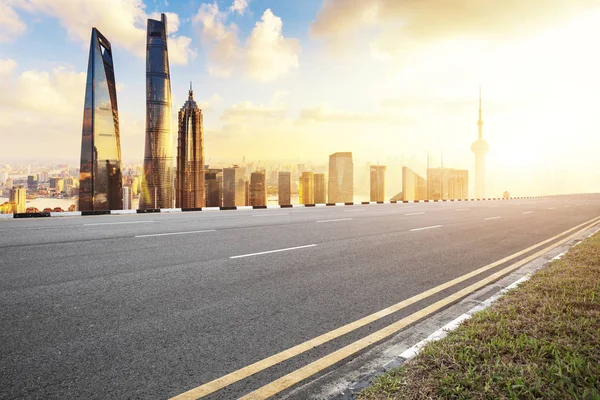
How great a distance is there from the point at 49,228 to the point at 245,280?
8.57 m

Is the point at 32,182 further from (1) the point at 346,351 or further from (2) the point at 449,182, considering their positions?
(2) the point at 449,182

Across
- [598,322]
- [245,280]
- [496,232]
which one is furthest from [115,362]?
[496,232]

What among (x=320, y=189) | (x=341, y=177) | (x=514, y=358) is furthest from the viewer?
(x=341, y=177)

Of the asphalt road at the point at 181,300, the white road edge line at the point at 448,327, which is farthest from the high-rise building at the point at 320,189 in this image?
the white road edge line at the point at 448,327

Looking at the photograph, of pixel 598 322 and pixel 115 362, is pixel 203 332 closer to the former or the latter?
pixel 115 362

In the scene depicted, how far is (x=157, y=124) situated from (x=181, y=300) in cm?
12668

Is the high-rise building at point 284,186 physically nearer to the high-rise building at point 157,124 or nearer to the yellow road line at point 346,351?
the high-rise building at point 157,124

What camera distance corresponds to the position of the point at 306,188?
84062mm

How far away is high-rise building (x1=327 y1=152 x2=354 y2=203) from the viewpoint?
83.5 meters

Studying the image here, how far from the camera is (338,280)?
19.0 ft

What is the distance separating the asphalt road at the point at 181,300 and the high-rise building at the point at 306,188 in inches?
2857

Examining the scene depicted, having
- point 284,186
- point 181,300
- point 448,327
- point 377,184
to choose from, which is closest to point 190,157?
point 284,186

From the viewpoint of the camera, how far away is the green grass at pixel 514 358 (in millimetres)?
2545

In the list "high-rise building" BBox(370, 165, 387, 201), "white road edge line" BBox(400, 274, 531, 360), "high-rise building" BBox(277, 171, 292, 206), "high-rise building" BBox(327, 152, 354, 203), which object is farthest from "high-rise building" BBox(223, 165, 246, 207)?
"white road edge line" BBox(400, 274, 531, 360)
